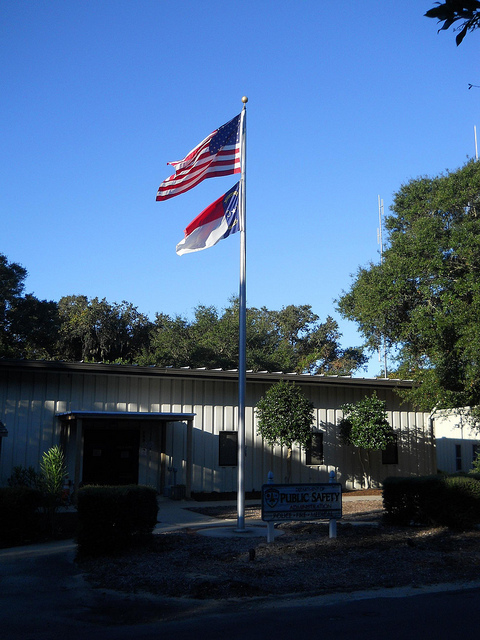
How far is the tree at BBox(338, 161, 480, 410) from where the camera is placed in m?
21.8

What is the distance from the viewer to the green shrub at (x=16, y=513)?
11.5 meters

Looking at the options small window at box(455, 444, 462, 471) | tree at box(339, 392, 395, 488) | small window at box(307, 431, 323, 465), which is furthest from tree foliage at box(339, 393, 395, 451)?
small window at box(455, 444, 462, 471)

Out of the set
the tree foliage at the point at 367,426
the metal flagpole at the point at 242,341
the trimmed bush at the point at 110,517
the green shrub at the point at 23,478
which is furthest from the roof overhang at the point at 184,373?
the trimmed bush at the point at 110,517

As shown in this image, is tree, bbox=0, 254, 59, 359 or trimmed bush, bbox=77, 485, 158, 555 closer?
trimmed bush, bbox=77, 485, 158, 555

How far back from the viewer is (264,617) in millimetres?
6883

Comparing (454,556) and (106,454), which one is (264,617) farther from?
(106,454)

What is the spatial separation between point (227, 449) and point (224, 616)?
48.6ft

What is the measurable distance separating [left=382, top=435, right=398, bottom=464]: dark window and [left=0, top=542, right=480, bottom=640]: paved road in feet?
54.9

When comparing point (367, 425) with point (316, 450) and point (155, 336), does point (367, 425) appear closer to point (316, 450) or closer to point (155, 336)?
point (316, 450)

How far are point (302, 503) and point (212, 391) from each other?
10.7 metres

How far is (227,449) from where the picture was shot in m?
21.8

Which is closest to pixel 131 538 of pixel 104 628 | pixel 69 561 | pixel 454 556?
pixel 69 561

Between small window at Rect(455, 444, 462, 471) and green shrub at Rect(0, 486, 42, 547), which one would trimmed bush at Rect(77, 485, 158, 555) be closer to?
green shrub at Rect(0, 486, 42, 547)

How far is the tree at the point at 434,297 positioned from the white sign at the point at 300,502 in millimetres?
10535
